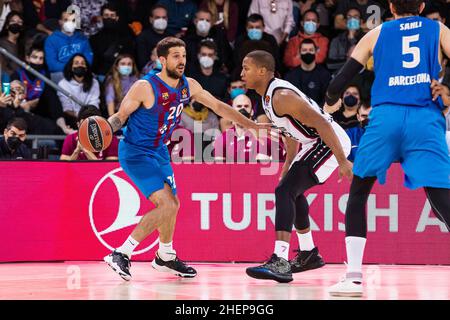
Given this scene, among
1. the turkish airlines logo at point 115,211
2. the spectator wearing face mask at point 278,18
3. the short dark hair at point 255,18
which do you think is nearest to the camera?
the turkish airlines logo at point 115,211

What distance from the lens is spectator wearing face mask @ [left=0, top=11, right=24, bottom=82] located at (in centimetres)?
1327

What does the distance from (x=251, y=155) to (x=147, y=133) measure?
8.02 feet

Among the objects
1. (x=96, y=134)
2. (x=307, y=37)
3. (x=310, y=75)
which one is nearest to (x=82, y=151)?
(x=96, y=134)

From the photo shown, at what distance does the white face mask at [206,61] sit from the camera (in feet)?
43.1

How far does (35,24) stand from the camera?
13977 millimetres

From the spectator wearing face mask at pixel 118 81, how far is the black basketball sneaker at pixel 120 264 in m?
5.15

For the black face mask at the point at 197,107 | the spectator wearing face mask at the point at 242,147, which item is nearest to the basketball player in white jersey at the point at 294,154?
the spectator wearing face mask at the point at 242,147

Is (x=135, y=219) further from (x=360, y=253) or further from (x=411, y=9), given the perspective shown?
(x=411, y=9)

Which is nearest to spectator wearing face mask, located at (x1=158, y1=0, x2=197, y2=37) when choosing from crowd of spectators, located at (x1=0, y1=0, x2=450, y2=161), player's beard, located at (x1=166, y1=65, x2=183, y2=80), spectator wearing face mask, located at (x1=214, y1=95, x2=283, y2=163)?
crowd of spectators, located at (x1=0, y1=0, x2=450, y2=161)

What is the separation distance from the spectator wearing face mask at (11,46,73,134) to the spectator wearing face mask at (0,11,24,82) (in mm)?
219

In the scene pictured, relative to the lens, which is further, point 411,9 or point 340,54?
point 340,54

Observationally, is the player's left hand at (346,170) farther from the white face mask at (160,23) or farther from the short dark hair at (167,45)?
the white face mask at (160,23)

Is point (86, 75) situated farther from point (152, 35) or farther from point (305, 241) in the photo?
point (305, 241)
